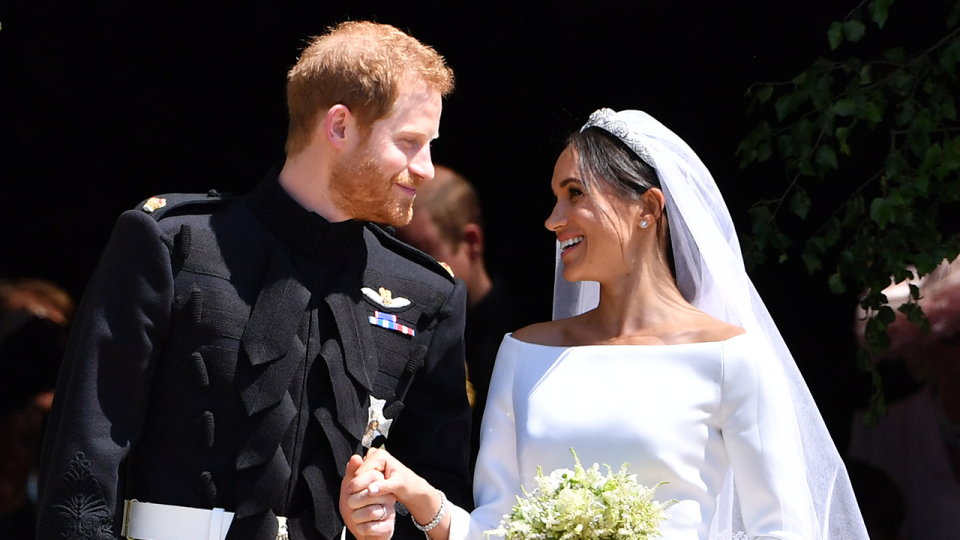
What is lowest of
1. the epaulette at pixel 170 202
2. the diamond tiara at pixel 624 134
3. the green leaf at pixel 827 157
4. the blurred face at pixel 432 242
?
the epaulette at pixel 170 202

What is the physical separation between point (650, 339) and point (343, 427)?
0.71 metres

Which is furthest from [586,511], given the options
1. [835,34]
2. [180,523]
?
[835,34]

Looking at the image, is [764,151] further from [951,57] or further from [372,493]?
[372,493]

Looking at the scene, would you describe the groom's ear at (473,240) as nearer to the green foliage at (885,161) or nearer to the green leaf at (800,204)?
the green foliage at (885,161)

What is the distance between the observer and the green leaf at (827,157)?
320cm

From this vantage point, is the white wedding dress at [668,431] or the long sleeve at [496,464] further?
the long sleeve at [496,464]

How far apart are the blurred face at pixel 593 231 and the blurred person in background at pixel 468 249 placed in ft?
3.93

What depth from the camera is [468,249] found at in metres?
3.72

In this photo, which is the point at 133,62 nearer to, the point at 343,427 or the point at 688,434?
the point at 343,427

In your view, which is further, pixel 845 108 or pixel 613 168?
pixel 845 108

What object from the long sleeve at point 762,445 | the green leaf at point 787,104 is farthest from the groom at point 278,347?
the green leaf at point 787,104

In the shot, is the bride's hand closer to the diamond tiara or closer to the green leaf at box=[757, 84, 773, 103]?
the diamond tiara

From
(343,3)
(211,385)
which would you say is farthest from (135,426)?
(343,3)

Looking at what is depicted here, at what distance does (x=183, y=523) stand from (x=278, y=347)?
0.40 metres
